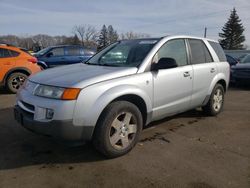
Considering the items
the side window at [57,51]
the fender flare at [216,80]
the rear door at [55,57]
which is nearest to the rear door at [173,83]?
the fender flare at [216,80]

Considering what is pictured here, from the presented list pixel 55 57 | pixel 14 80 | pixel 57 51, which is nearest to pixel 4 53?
pixel 14 80

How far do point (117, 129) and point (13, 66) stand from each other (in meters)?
5.95

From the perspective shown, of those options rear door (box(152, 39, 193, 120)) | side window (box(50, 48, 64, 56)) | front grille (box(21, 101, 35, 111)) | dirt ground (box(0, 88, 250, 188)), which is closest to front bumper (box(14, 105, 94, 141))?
front grille (box(21, 101, 35, 111))

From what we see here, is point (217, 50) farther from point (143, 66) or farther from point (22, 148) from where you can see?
point (22, 148)

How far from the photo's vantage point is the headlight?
10.7 ft

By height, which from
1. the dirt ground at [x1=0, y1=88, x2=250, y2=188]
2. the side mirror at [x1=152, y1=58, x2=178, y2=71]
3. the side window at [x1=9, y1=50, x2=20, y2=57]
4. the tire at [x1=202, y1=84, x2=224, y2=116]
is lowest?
the dirt ground at [x1=0, y1=88, x2=250, y2=188]

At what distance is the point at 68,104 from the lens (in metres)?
3.23

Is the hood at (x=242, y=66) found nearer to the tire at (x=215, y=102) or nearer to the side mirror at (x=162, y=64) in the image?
the tire at (x=215, y=102)

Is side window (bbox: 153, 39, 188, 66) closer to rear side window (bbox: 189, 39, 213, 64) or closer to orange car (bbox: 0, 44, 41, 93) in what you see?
rear side window (bbox: 189, 39, 213, 64)

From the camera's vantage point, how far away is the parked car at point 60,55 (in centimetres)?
1214

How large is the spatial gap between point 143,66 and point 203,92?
68.7 inches

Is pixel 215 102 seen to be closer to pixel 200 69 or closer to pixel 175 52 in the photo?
pixel 200 69

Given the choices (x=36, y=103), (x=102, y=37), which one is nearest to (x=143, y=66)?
(x=36, y=103)

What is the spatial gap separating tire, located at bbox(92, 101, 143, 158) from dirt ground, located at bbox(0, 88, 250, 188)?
0.51ft
